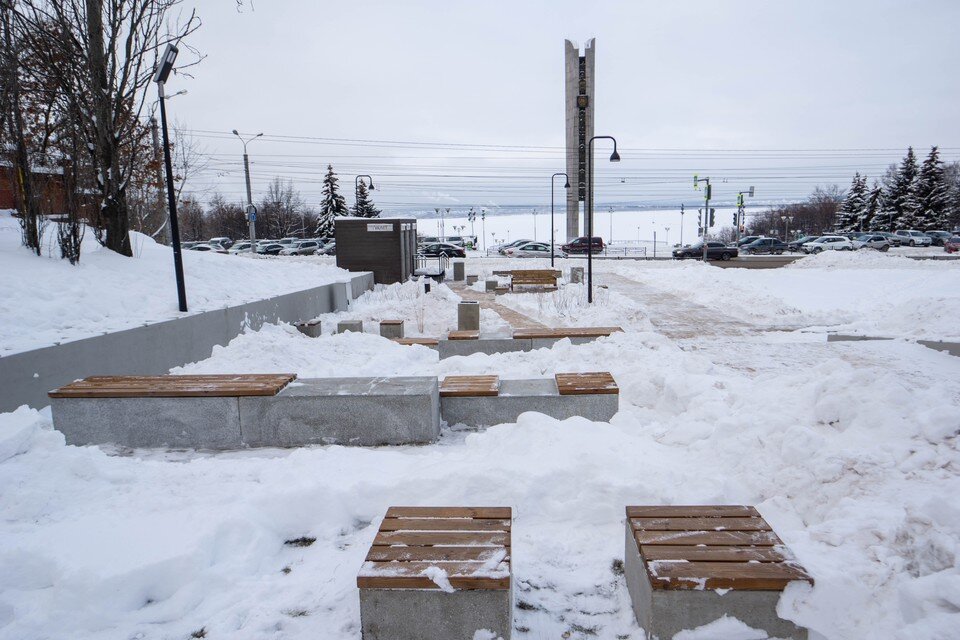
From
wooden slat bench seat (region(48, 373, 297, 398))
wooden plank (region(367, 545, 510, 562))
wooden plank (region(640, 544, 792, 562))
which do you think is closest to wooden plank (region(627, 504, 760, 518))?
wooden plank (region(640, 544, 792, 562))

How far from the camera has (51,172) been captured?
1026 centimetres

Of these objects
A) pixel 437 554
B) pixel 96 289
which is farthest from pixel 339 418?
pixel 96 289

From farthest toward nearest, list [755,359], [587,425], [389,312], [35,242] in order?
[389,312]
[755,359]
[35,242]
[587,425]

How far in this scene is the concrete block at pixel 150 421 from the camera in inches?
231

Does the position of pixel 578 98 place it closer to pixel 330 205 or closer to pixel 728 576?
pixel 330 205

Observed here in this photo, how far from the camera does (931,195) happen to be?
54.7 meters

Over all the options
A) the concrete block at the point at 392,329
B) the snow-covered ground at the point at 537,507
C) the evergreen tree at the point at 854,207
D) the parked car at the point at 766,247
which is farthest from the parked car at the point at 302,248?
the evergreen tree at the point at 854,207

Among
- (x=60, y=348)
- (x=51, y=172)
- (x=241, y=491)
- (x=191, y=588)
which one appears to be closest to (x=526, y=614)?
(x=191, y=588)

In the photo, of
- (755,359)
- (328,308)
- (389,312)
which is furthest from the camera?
(389,312)

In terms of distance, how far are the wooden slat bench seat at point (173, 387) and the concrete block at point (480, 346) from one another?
3866 mm

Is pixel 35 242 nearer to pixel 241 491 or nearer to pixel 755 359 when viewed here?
pixel 241 491

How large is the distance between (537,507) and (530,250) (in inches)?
1919

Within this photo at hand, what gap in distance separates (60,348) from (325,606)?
552 centimetres

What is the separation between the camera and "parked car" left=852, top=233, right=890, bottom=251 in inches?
1695
